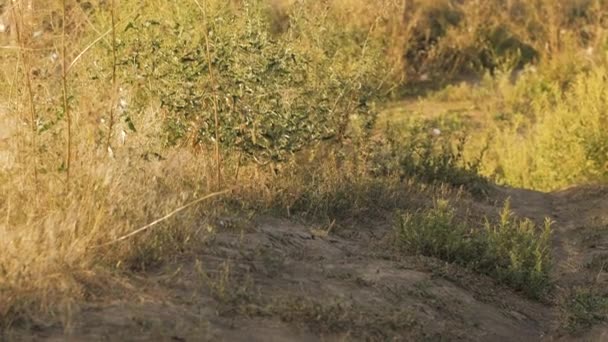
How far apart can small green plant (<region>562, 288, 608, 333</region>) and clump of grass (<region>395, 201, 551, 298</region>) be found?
0.73 feet

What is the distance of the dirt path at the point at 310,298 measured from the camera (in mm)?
4121

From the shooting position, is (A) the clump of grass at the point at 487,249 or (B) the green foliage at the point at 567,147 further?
(B) the green foliage at the point at 567,147

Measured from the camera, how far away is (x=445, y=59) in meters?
16.3

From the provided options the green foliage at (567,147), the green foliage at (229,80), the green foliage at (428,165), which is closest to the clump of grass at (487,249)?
the green foliage at (229,80)

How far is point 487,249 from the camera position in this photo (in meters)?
5.92

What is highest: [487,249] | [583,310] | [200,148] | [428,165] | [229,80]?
[229,80]

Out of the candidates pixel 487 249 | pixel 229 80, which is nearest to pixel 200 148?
pixel 229 80

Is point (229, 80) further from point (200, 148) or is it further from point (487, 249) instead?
point (487, 249)

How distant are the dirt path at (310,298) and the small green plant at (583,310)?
6cm

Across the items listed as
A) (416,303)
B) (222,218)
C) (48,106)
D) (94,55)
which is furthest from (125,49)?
(416,303)

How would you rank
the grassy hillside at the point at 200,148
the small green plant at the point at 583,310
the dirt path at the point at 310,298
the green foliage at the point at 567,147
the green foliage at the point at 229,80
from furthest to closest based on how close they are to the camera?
the green foliage at the point at 567,147 < the green foliage at the point at 229,80 < the small green plant at the point at 583,310 < the grassy hillside at the point at 200,148 < the dirt path at the point at 310,298

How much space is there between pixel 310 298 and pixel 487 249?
1.65 meters

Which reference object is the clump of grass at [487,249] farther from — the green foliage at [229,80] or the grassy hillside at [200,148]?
the green foliage at [229,80]

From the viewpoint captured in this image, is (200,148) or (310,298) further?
(200,148)
